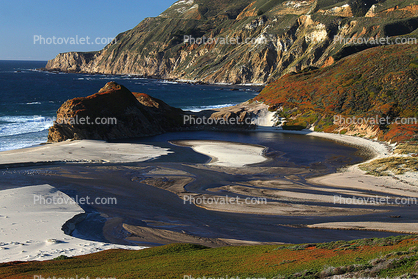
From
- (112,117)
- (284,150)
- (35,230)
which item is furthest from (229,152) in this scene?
(35,230)

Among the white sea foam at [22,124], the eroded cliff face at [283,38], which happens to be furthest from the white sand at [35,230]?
the eroded cliff face at [283,38]

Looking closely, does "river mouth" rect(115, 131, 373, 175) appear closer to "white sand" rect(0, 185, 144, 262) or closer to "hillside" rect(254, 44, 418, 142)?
"hillside" rect(254, 44, 418, 142)

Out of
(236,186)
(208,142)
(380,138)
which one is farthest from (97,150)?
(380,138)

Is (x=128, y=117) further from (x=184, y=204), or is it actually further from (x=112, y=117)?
(x=184, y=204)

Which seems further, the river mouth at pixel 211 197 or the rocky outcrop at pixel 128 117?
the rocky outcrop at pixel 128 117

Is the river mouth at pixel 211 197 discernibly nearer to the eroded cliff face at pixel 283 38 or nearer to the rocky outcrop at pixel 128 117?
the rocky outcrop at pixel 128 117

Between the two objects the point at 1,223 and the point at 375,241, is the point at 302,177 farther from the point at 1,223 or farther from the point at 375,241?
the point at 1,223
